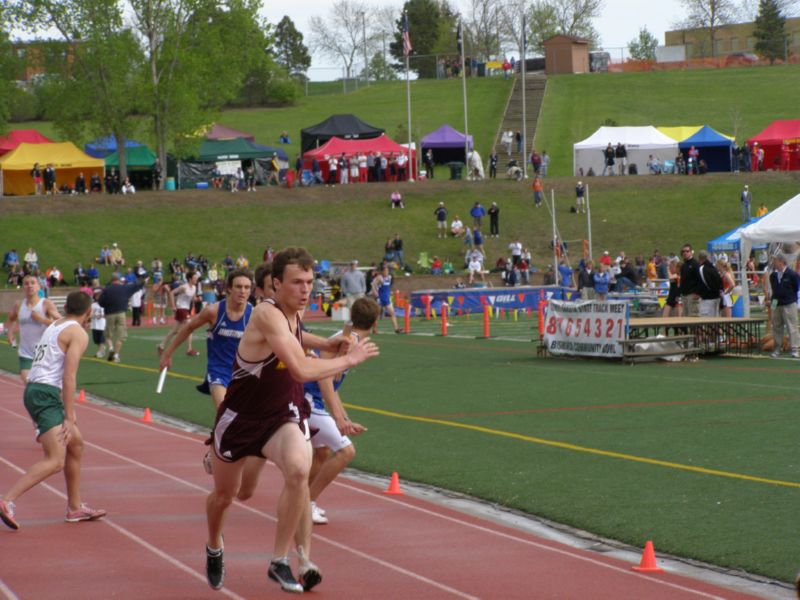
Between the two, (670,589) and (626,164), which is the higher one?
(626,164)

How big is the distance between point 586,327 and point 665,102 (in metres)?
68.2

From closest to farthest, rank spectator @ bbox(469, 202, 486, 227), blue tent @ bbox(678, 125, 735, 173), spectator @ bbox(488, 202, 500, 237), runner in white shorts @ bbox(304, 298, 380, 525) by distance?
runner in white shorts @ bbox(304, 298, 380, 525) < spectator @ bbox(469, 202, 486, 227) < spectator @ bbox(488, 202, 500, 237) < blue tent @ bbox(678, 125, 735, 173)

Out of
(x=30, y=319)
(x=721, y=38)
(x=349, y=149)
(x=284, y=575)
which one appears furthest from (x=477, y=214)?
(x=721, y=38)

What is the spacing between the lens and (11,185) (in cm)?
6419

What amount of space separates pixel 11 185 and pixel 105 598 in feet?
197

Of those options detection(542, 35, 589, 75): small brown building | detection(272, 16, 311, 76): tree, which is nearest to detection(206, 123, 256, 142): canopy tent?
detection(542, 35, 589, 75): small brown building

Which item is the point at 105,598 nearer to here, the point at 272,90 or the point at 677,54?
the point at 272,90

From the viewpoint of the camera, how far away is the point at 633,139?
65.5 meters

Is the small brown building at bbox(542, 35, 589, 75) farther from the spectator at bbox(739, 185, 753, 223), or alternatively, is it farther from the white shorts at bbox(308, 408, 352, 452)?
the white shorts at bbox(308, 408, 352, 452)

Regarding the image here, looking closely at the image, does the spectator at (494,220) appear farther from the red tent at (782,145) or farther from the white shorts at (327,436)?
the white shorts at (327,436)

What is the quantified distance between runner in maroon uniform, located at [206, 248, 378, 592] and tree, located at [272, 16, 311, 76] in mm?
118362

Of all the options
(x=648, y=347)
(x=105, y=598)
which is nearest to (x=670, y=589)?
(x=105, y=598)

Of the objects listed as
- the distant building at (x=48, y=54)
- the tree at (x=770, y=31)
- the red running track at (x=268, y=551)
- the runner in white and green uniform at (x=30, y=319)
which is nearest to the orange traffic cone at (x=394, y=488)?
the red running track at (x=268, y=551)

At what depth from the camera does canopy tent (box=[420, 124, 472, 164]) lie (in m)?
70.8
